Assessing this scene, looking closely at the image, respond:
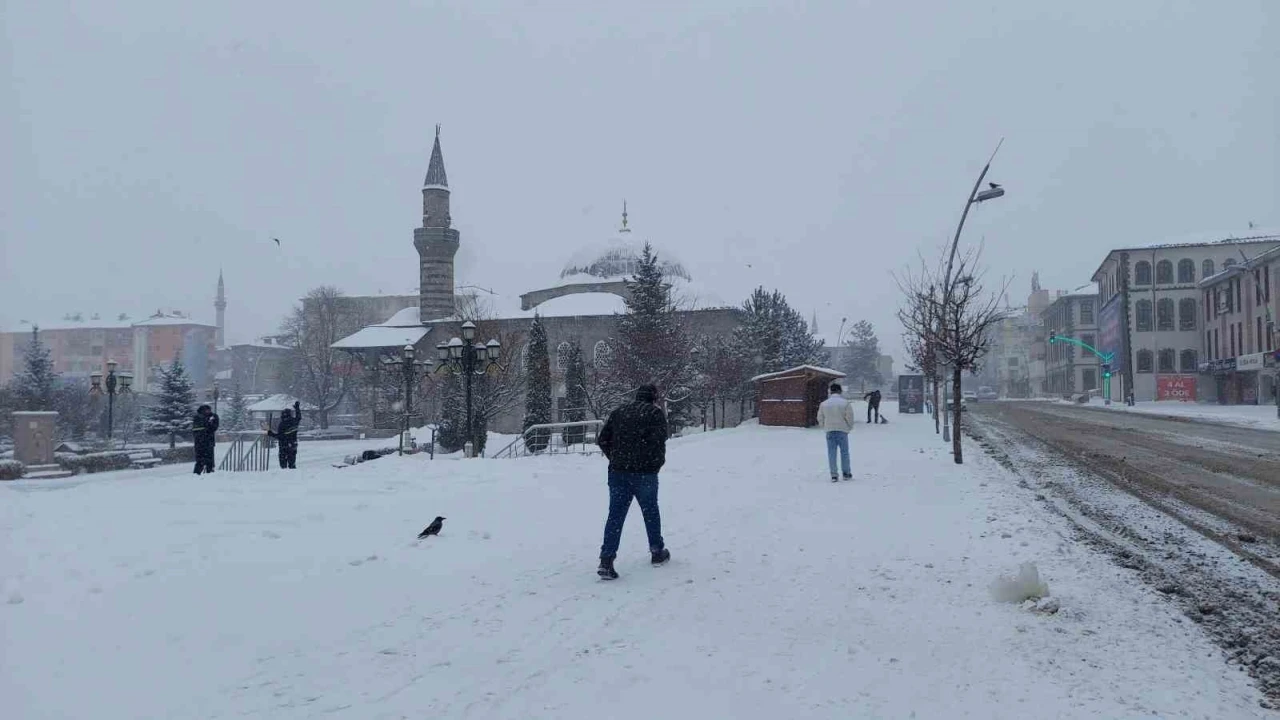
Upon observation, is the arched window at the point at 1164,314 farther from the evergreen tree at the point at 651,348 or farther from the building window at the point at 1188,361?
the evergreen tree at the point at 651,348

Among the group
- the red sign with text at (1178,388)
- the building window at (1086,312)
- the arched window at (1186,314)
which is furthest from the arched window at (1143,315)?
the building window at (1086,312)

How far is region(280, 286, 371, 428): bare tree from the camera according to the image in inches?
2460

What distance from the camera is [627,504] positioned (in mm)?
6508

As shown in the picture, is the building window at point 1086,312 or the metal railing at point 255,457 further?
the building window at point 1086,312

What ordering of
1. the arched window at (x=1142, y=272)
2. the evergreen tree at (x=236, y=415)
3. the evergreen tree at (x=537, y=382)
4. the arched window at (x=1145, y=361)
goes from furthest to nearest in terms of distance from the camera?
the arched window at (x=1142, y=272), the arched window at (x=1145, y=361), the evergreen tree at (x=236, y=415), the evergreen tree at (x=537, y=382)

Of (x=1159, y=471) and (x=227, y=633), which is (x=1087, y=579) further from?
(x=1159, y=471)

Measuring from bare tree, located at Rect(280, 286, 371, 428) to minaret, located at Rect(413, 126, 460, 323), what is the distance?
293 inches

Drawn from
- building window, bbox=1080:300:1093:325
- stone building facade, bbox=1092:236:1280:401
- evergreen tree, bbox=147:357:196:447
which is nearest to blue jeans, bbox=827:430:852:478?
evergreen tree, bbox=147:357:196:447

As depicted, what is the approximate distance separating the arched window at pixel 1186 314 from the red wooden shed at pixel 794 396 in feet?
150

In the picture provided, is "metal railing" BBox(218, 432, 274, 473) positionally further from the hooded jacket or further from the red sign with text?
the red sign with text

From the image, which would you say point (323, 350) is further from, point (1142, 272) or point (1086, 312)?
point (1086, 312)

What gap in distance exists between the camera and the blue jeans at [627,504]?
6293mm

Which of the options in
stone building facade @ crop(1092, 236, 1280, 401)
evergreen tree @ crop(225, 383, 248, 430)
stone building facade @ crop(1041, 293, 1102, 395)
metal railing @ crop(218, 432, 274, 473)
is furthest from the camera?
stone building facade @ crop(1041, 293, 1102, 395)

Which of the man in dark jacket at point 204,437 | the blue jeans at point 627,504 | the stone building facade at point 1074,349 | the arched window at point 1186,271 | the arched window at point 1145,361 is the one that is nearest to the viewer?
the blue jeans at point 627,504
